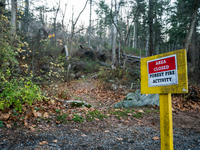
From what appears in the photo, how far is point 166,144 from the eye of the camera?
1857 millimetres

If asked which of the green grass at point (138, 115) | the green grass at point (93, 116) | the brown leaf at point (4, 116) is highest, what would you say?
the brown leaf at point (4, 116)

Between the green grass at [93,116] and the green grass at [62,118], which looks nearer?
the green grass at [62,118]

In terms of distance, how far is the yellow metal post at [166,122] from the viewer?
1850 mm

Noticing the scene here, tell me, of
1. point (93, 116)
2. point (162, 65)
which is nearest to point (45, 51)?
point (93, 116)

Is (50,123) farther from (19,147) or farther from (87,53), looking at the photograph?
(87,53)

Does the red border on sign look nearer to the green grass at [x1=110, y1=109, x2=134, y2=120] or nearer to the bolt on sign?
the bolt on sign

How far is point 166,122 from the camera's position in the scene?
1.88 metres

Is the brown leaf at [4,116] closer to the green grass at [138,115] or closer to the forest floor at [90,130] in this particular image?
the forest floor at [90,130]

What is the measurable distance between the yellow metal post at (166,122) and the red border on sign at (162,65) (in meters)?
0.37

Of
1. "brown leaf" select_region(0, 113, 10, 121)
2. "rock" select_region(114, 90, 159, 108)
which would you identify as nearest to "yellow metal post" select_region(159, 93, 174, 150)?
"brown leaf" select_region(0, 113, 10, 121)

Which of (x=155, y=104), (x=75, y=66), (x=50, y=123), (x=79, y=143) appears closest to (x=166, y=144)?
(x=79, y=143)

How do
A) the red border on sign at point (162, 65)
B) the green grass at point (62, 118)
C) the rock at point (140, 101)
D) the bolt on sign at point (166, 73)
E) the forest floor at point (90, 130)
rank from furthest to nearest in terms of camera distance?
the rock at point (140, 101) → the green grass at point (62, 118) → the forest floor at point (90, 130) → the red border on sign at point (162, 65) → the bolt on sign at point (166, 73)

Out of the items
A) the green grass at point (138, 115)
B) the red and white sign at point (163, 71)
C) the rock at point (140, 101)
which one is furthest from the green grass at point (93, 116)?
the red and white sign at point (163, 71)

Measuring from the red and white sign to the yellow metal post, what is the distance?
0.67ft
